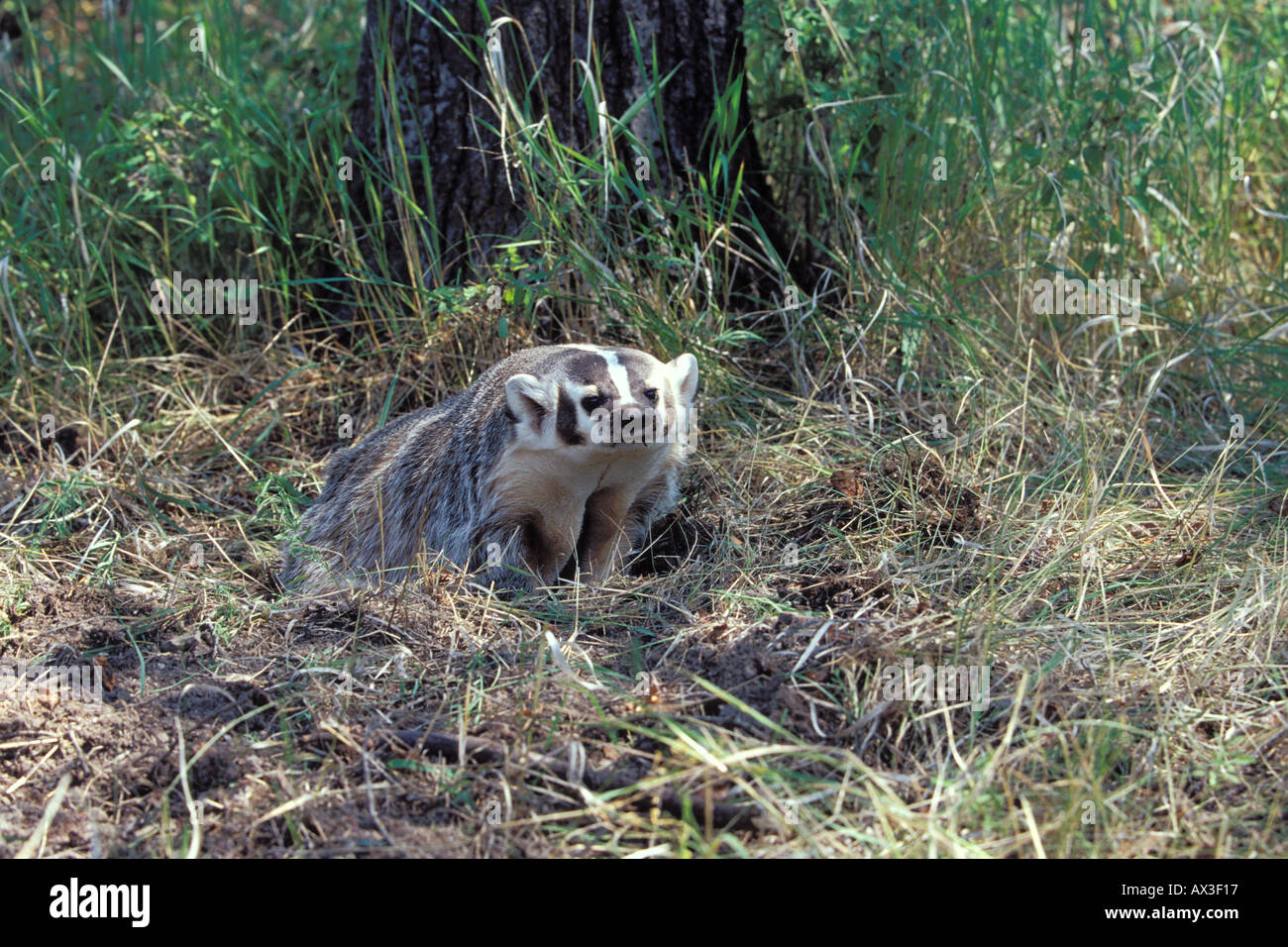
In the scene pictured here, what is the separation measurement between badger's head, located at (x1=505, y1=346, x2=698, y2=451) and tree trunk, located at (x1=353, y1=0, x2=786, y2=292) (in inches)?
34.7

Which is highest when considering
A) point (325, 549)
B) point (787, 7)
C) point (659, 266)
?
point (787, 7)

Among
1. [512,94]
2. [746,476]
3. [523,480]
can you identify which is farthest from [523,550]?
[512,94]

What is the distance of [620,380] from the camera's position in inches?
122

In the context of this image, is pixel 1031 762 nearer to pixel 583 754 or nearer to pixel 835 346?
pixel 583 754

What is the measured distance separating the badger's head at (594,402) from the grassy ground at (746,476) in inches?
16.2

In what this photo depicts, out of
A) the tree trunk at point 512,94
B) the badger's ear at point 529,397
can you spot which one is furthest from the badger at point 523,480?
the tree trunk at point 512,94

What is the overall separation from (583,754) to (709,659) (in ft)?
1.63

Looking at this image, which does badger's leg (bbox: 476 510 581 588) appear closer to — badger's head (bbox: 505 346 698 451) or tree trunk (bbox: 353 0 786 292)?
badger's head (bbox: 505 346 698 451)

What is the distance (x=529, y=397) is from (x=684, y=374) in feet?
1.52

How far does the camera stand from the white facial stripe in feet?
10.1

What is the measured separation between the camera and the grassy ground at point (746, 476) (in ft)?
7.24
